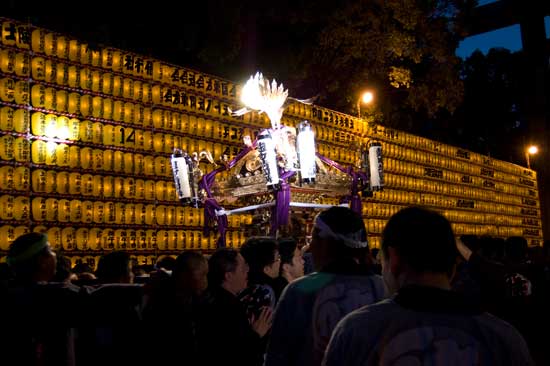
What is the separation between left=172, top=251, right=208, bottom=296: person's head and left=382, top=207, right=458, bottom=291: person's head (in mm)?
1801

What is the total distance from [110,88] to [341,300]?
993 centimetres

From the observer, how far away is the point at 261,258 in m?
3.98

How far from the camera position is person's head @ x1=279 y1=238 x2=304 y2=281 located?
4445 millimetres

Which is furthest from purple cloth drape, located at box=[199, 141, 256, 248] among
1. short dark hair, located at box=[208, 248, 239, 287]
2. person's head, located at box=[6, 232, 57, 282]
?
person's head, located at box=[6, 232, 57, 282]

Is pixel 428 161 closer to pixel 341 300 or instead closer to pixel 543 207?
pixel 543 207

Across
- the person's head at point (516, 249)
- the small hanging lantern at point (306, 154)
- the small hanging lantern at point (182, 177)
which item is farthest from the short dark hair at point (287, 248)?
the small hanging lantern at point (182, 177)

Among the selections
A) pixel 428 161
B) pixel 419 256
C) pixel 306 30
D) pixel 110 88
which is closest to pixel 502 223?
pixel 428 161

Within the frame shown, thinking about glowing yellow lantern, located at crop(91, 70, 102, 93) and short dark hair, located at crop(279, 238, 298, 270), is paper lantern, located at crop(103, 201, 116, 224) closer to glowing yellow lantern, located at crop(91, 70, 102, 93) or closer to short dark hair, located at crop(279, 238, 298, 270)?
glowing yellow lantern, located at crop(91, 70, 102, 93)

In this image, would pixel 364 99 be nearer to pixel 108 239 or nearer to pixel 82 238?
pixel 108 239

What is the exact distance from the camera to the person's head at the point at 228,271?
3.49 m

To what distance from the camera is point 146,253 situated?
467 inches

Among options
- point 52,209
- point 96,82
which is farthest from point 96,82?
point 52,209

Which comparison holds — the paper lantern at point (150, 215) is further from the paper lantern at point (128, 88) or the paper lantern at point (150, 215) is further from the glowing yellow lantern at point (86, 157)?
the paper lantern at point (128, 88)

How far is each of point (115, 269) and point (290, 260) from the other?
1347mm
